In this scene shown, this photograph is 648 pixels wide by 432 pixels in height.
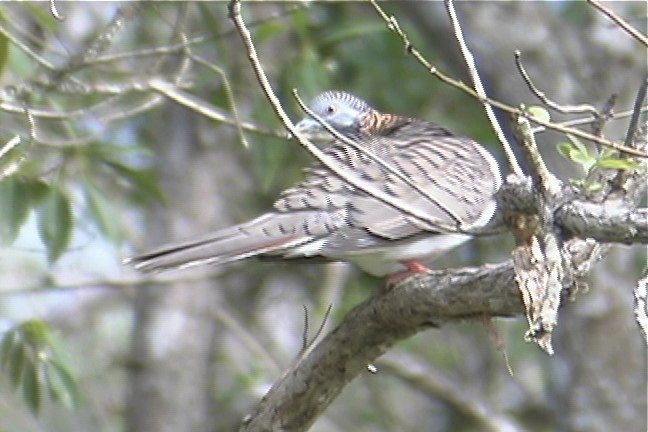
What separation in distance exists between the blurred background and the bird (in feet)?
1.28

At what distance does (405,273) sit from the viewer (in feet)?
13.0

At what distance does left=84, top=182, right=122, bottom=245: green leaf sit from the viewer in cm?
456

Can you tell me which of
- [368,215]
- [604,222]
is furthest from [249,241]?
[604,222]

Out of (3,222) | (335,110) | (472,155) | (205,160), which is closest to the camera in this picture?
(3,222)

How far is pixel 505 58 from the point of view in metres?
5.66

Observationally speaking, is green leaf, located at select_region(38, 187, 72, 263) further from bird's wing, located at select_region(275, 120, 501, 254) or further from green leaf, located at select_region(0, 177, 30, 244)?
bird's wing, located at select_region(275, 120, 501, 254)

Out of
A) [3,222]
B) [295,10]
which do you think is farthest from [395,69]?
[3,222]

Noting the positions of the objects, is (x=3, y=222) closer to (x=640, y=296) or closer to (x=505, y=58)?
(x=640, y=296)

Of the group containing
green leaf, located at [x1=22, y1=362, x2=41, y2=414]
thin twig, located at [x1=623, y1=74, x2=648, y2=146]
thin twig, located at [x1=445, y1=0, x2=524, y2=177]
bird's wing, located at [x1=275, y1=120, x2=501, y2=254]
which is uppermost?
bird's wing, located at [x1=275, y1=120, x2=501, y2=254]

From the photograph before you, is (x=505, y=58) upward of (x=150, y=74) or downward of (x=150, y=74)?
upward

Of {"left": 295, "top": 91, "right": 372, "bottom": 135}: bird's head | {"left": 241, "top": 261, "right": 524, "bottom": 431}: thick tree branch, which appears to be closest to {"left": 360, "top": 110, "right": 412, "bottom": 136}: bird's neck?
{"left": 295, "top": 91, "right": 372, "bottom": 135}: bird's head

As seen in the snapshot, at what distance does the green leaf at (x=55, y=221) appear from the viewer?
14.0ft

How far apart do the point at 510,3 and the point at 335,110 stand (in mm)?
1138

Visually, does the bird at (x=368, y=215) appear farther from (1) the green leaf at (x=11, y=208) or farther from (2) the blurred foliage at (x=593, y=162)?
(2) the blurred foliage at (x=593, y=162)
